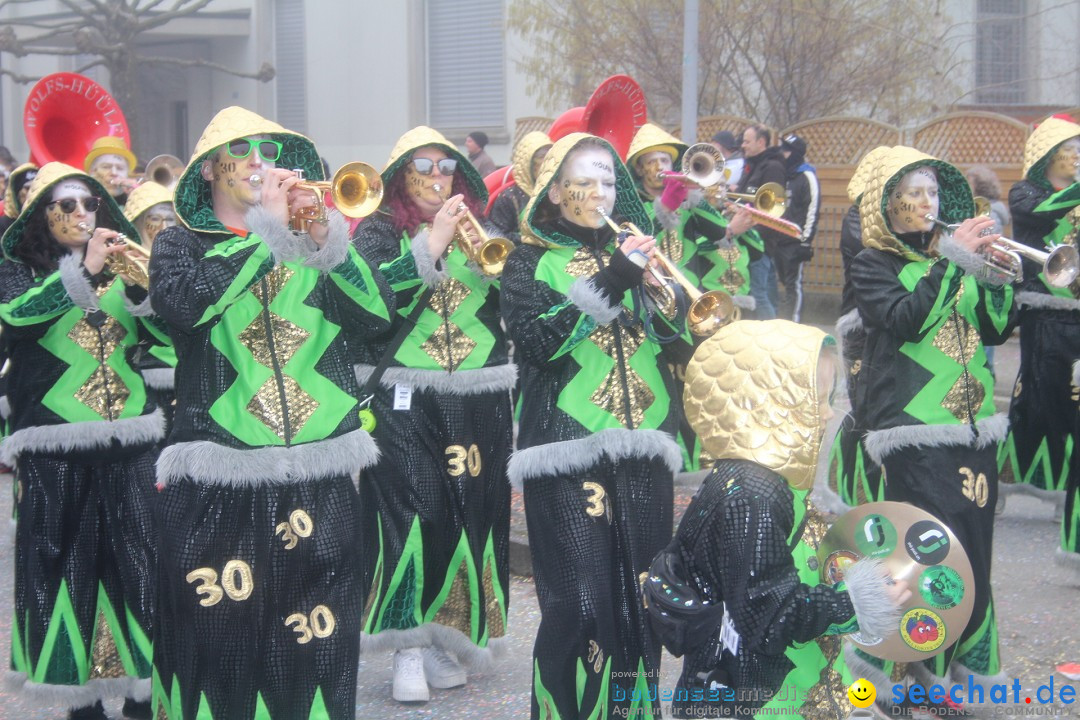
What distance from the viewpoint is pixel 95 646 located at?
16.0 feet

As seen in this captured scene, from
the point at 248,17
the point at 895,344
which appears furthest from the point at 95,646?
the point at 248,17

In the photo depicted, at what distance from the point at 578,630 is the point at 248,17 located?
20.0 metres

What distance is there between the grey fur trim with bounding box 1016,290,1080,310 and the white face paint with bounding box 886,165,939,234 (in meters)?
2.20

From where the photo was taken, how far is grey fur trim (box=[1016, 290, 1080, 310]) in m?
6.89

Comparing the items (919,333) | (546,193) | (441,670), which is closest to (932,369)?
(919,333)

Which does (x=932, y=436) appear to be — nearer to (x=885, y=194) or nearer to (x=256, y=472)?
(x=885, y=194)

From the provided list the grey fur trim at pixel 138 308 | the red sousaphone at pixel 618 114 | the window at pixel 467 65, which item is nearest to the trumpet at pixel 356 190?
the grey fur trim at pixel 138 308

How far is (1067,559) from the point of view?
6.29 m

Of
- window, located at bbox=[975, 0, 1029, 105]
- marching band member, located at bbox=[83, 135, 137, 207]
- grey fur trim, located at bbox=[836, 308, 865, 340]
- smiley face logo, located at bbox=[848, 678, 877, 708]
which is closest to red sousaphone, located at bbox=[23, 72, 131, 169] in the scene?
marching band member, located at bbox=[83, 135, 137, 207]

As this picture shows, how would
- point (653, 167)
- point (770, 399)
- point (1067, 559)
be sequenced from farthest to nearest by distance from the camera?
point (653, 167), point (1067, 559), point (770, 399)

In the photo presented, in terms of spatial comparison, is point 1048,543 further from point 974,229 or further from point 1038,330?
point 974,229

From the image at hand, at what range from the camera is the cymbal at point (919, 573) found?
10.1 ft

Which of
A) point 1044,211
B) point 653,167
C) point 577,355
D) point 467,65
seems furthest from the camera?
point 467,65

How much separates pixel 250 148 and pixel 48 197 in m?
1.28
